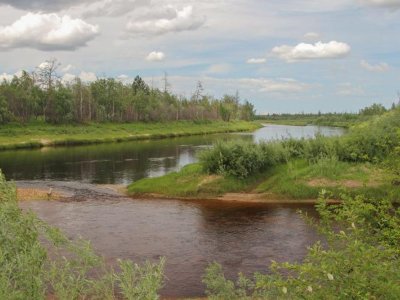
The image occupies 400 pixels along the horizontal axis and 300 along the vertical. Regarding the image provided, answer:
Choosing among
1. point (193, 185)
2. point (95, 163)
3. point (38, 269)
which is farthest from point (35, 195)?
point (38, 269)

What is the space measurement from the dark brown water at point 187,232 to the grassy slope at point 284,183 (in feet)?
8.71

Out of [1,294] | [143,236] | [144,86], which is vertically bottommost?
[143,236]

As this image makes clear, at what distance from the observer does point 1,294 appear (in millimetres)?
7816

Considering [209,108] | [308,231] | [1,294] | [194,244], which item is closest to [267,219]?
[308,231]

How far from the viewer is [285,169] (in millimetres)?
39594

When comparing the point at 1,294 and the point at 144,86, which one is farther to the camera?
the point at 144,86

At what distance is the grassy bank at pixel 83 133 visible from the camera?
281 ft

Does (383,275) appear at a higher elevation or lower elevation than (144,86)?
lower

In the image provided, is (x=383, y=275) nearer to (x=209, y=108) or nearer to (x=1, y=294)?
(x=1, y=294)

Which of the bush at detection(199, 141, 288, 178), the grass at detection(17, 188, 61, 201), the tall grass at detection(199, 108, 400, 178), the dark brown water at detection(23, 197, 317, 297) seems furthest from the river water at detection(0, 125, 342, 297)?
the tall grass at detection(199, 108, 400, 178)

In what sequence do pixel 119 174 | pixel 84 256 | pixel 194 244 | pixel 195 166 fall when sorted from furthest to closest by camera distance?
pixel 119 174 → pixel 195 166 → pixel 194 244 → pixel 84 256

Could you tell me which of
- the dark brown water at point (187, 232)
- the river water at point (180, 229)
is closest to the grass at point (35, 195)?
the river water at point (180, 229)

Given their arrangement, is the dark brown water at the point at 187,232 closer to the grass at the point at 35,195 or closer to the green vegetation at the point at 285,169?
the grass at the point at 35,195

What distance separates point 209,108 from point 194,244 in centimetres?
15219
